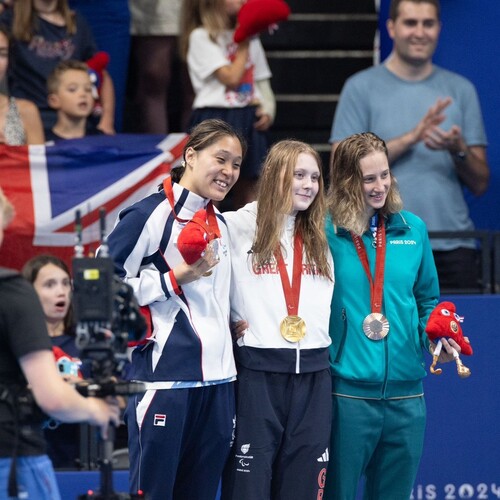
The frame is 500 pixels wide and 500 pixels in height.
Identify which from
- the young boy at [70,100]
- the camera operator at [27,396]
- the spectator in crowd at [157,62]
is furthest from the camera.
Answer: the spectator in crowd at [157,62]

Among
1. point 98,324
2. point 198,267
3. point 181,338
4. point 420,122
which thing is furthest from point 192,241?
point 420,122

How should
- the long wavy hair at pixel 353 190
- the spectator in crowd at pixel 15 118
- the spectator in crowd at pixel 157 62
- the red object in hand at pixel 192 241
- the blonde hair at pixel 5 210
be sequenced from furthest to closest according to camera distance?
1. the spectator in crowd at pixel 157 62
2. the spectator in crowd at pixel 15 118
3. the long wavy hair at pixel 353 190
4. the red object in hand at pixel 192 241
5. the blonde hair at pixel 5 210

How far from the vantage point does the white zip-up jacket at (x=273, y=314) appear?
197 inches

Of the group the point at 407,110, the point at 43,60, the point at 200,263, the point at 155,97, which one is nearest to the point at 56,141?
the point at 43,60

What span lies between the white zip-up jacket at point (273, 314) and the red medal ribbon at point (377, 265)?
0.16 metres

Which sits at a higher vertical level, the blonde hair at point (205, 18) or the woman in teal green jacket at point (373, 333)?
the blonde hair at point (205, 18)

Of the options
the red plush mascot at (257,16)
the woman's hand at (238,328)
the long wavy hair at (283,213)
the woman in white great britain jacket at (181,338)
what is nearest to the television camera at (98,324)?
the woman in white great britain jacket at (181,338)

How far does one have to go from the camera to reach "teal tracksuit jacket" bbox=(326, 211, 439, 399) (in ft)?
16.8

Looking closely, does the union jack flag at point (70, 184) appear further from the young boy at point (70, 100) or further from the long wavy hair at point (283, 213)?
the long wavy hair at point (283, 213)

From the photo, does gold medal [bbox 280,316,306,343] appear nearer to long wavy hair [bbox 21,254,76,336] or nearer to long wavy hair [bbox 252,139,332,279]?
long wavy hair [bbox 252,139,332,279]

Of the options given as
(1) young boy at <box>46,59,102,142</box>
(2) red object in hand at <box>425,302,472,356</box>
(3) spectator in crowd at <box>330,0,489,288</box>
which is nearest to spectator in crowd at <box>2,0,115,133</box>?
(1) young boy at <box>46,59,102,142</box>

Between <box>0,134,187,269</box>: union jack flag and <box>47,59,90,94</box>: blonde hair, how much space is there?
53 cm

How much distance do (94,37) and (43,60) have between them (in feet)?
2.51

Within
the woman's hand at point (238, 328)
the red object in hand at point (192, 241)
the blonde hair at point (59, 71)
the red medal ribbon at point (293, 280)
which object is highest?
the blonde hair at point (59, 71)
